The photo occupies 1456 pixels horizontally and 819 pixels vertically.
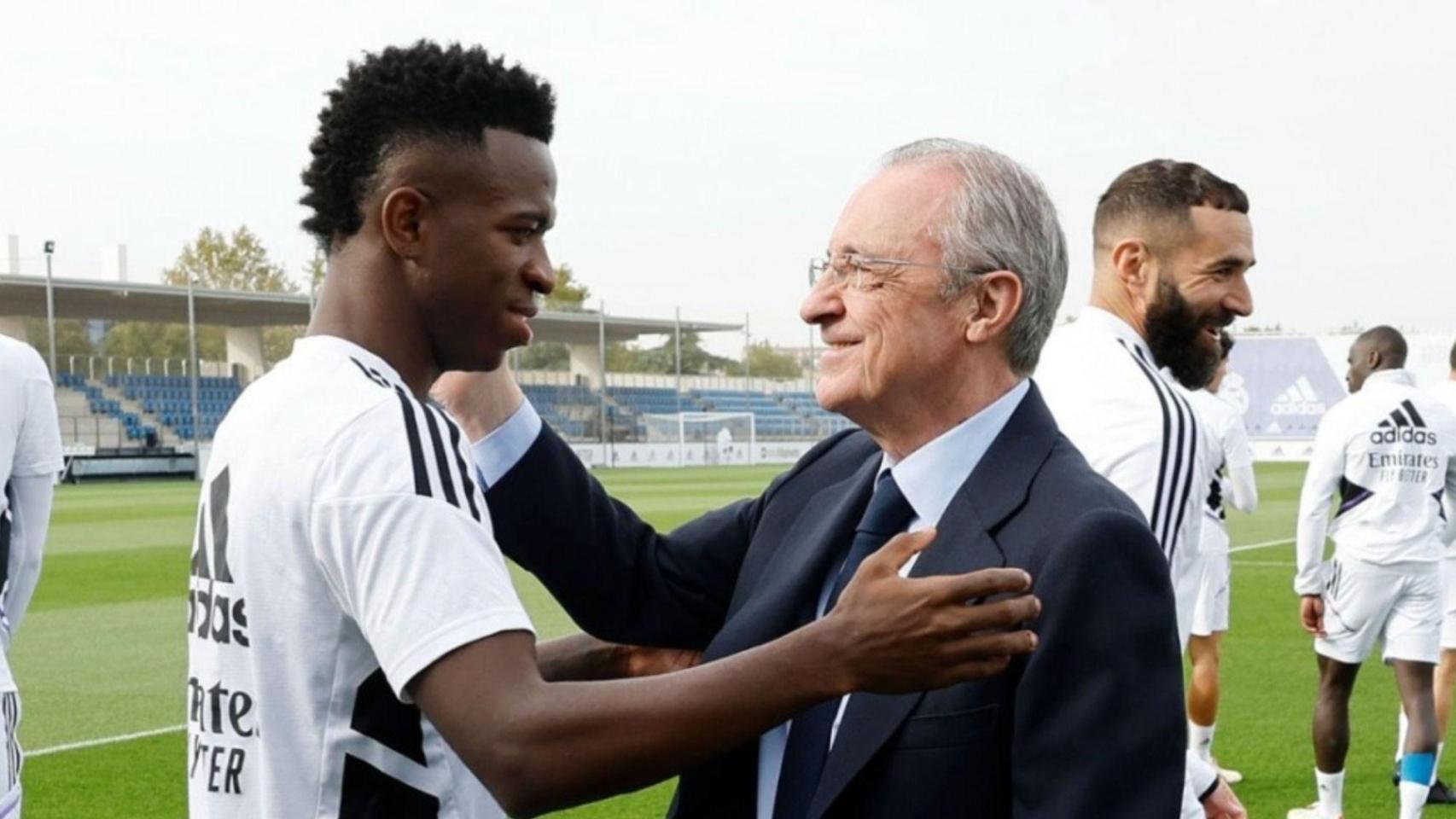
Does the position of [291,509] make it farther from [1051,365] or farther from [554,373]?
[554,373]

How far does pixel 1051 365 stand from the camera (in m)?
4.59

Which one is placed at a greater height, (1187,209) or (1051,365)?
(1187,209)

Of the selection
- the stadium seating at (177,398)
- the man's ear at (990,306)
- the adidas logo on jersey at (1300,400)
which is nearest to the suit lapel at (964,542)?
the man's ear at (990,306)

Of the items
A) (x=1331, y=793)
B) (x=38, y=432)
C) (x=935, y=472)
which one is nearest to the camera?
(x=935, y=472)

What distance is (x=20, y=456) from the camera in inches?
172

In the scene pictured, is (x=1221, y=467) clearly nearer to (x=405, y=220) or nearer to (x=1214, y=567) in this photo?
(x=1214, y=567)

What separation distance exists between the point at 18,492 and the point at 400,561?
2663 millimetres

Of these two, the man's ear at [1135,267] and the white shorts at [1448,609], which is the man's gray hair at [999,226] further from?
the white shorts at [1448,609]

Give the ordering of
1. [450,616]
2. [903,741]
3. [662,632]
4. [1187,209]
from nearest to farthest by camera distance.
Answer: [450,616]
[903,741]
[662,632]
[1187,209]

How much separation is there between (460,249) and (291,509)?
1.56 feet

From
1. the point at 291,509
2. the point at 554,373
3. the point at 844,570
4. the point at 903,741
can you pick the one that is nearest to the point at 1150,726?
the point at 903,741

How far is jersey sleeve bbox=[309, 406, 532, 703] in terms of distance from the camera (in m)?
2.15

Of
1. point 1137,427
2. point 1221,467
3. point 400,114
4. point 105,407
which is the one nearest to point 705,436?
point 105,407

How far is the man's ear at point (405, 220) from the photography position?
8.16 ft
